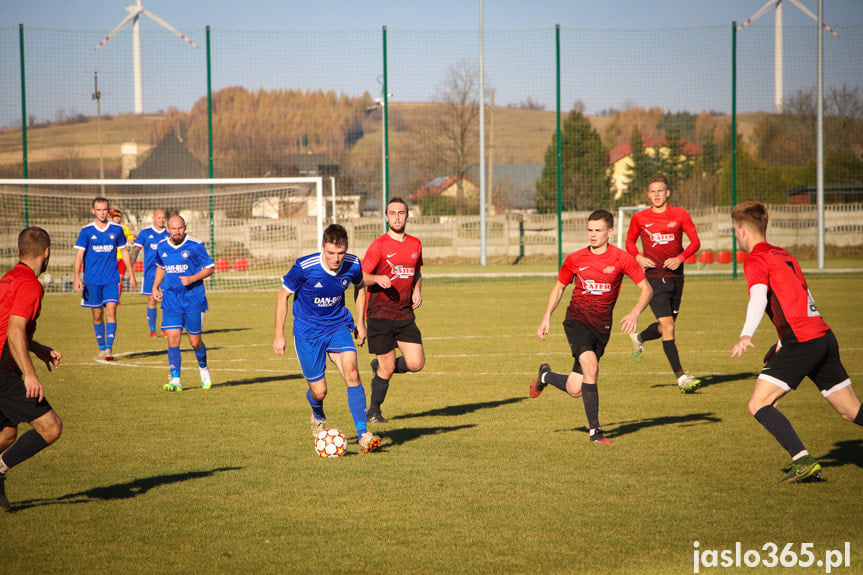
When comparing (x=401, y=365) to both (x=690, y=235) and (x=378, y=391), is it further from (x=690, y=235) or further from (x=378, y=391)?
(x=690, y=235)

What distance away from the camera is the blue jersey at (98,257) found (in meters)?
12.9

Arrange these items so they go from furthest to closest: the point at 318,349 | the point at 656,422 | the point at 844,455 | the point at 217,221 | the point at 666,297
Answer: the point at 217,221 → the point at 666,297 → the point at 656,422 → the point at 318,349 → the point at 844,455

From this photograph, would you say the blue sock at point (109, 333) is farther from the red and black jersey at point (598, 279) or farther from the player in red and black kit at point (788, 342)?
the player in red and black kit at point (788, 342)

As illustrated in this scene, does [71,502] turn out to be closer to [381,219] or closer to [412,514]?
[412,514]

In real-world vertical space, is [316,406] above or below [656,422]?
above

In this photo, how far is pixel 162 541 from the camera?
4.82 m

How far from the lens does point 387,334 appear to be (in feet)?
26.5

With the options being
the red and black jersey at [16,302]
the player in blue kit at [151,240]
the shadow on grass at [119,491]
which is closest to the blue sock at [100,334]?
the player in blue kit at [151,240]

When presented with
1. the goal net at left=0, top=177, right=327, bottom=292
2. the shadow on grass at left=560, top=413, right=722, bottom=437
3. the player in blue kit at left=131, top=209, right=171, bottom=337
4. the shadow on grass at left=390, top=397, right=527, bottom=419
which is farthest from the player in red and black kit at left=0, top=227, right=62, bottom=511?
the goal net at left=0, top=177, right=327, bottom=292

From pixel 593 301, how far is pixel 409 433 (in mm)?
2190

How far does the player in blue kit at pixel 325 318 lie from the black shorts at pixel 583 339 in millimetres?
1997

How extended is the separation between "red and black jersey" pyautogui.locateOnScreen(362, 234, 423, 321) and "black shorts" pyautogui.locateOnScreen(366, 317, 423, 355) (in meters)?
0.05

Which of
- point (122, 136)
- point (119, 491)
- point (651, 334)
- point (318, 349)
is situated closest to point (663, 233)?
point (651, 334)

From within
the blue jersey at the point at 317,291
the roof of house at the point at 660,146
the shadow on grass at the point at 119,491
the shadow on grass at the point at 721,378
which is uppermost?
the roof of house at the point at 660,146
